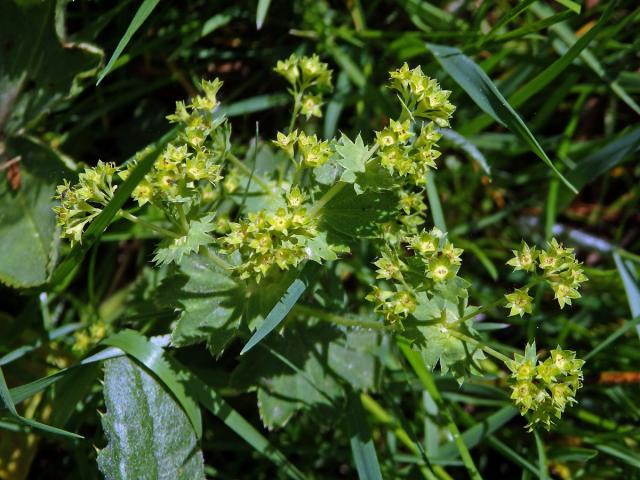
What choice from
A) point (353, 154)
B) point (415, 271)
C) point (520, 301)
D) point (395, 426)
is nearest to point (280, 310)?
point (415, 271)

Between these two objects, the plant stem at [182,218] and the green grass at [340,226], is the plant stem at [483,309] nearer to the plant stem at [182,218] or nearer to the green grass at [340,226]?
the green grass at [340,226]

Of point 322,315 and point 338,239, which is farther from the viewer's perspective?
point 322,315

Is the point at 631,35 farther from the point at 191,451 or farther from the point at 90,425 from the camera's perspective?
the point at 90,425

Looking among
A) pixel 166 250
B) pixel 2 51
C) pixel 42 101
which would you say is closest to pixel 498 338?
pixel 166 250

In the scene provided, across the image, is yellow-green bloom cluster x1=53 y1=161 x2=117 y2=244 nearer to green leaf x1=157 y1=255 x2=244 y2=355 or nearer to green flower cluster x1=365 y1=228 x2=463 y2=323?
green leaf x1=157 y1=255 x2=244 y2=355

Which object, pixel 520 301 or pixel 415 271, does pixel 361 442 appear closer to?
pixel 415 271

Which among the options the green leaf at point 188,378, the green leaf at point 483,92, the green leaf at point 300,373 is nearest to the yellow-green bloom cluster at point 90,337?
the green leaf at point 188,378

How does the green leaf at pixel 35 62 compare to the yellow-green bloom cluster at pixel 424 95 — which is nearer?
the yellow-green bloom cluster at pixel 424 95
